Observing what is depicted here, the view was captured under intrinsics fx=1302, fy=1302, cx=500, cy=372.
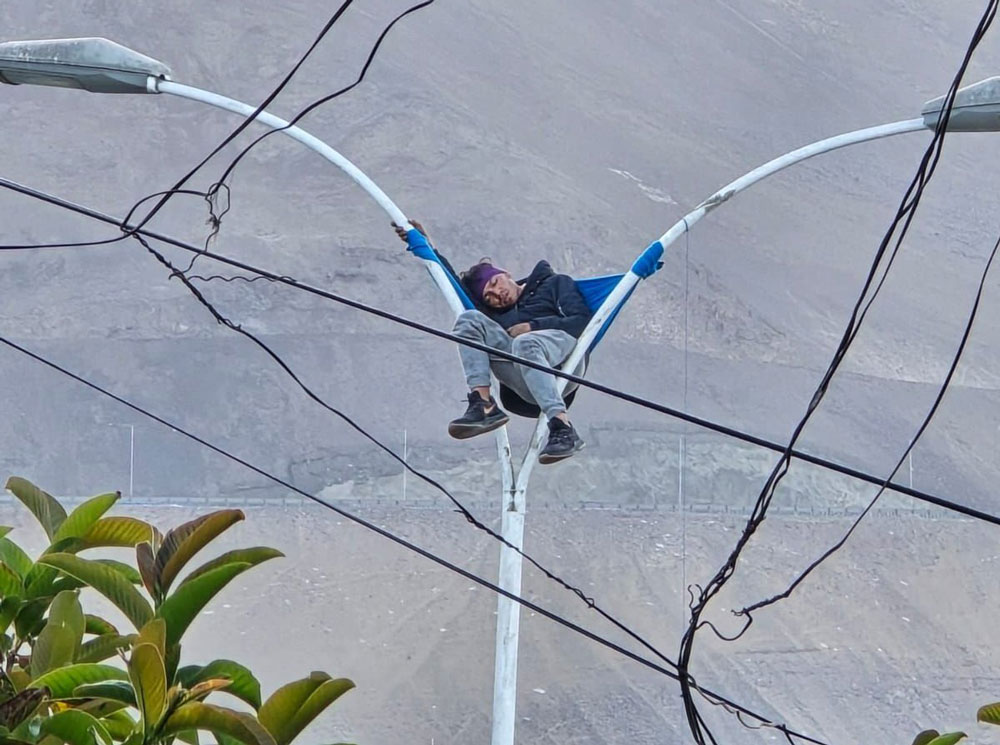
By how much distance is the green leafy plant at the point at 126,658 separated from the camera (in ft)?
7.55

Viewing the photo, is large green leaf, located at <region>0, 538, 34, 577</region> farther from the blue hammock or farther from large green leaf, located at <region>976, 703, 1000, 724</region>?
the blue hammock

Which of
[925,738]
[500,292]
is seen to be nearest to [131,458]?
[500,292]

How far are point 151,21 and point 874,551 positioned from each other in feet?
40.5

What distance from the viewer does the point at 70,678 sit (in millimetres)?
2434

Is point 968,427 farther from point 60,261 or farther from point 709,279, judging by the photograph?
point 60,261

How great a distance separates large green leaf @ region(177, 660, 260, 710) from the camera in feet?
8.27

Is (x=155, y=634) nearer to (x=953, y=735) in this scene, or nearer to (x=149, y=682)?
(x=149, y=682)

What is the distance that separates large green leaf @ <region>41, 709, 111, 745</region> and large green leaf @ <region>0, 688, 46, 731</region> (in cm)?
5

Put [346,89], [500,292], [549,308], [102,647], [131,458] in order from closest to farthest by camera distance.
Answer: [102,647] → [346,89] → [549,308] → [500,292] → [131,458]

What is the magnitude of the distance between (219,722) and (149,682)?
140mm

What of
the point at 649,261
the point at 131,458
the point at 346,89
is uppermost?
the point at 346,89

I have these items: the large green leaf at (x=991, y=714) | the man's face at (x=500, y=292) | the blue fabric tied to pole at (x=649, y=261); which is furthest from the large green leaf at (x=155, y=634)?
the man's face at (x=500, y=292)

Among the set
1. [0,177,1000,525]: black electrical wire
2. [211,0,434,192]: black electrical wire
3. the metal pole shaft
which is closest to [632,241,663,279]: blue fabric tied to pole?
[211,0,434,192]: black electrical wire

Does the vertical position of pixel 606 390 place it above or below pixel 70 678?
above
